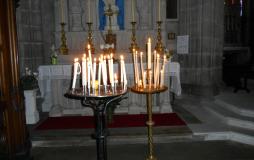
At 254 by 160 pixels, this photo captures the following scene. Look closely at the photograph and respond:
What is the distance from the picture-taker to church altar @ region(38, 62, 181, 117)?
659 cm

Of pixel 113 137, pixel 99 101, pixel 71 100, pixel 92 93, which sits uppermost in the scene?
pixel 92 93

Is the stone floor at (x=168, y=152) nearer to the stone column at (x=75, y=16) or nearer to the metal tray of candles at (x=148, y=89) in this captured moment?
the metal tray of candles at (x=148, y=89)

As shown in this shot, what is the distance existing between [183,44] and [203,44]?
2.73 ft

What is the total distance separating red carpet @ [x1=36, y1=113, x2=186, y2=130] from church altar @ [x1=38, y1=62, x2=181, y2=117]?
0.25 metres

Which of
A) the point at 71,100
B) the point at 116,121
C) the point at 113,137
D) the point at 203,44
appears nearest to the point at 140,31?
the point at 203,44

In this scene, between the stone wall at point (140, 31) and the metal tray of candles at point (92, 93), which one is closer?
the metal tray of candles at point (92, 93)

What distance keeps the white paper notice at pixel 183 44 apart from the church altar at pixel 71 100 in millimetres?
2073

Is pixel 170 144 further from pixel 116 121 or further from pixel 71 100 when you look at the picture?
pixel 71 100

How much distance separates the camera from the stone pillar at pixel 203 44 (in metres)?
8.17

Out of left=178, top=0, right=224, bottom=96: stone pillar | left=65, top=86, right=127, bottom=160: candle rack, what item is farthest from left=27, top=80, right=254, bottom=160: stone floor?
left=178, top=0, right=224, bottom=96: stone pillar

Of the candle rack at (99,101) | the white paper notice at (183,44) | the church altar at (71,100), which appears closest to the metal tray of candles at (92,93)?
the candle rack at (99,101)

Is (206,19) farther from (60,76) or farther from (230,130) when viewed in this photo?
(60,76)

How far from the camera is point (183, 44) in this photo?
8906mm

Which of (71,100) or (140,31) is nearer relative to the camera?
(71,100)
